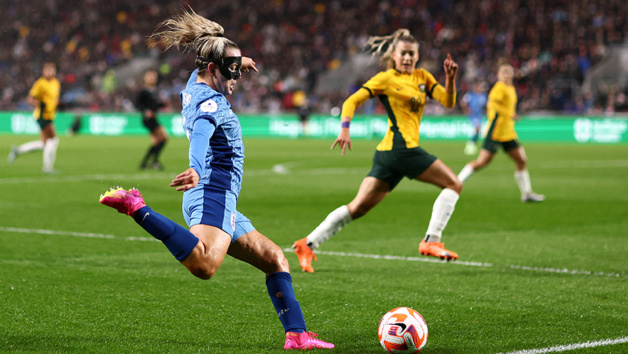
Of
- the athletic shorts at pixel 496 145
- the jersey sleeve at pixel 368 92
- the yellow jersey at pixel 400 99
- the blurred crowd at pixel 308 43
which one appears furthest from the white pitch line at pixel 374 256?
the blurred crowd at pixel 308 43

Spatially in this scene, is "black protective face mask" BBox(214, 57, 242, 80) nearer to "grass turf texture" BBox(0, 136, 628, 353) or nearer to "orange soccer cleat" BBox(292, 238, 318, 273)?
"grass turf texture" BBox(0, 136, 628, 353)

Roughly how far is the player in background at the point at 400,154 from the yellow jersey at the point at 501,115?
572 cm

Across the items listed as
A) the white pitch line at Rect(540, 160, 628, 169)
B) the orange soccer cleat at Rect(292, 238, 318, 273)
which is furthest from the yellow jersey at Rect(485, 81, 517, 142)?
the white pitch line at Rect(540, 160, 628, 169)

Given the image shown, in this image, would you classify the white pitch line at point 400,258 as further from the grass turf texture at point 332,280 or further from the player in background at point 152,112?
the player in background at point 152,112

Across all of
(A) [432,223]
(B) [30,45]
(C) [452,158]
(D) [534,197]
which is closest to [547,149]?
(C) [452,158]

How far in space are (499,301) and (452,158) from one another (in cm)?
1732

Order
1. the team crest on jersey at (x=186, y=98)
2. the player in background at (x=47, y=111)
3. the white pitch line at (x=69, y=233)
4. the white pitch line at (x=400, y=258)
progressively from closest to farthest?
the team crest on jersey at (x=186, y=98) → the white pitch line at (x=400, y=258) → the white pitch line at (x=69, y=233) → the player in background at (x=47, y=111)

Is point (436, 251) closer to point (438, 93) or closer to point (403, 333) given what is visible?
point (438, 93)

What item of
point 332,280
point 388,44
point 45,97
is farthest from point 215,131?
point 45,97

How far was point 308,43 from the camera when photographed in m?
41.8

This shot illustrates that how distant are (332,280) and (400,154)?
141 centimetres

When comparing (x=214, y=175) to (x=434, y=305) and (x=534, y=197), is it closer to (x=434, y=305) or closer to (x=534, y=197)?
(x=434, y=305)

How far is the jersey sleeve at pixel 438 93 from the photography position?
25.0ft

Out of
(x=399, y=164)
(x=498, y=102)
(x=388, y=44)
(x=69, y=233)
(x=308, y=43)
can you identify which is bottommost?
(x=69, y=233)
